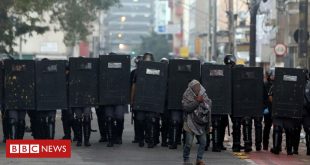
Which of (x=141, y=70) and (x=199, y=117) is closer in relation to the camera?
(x=199, y=117)

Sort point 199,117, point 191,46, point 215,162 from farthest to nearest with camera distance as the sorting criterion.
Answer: point 191,46
point 215,162
point 199,117

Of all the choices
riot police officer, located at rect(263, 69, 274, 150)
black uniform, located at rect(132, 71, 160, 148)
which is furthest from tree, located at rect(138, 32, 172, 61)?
riot police officer, located at rect(263, 69, 274, 150)

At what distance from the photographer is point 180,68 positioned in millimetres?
19891

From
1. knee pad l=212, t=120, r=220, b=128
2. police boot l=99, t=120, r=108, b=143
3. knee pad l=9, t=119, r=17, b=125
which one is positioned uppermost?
knee pad l=9, t=119, r=17, b=125

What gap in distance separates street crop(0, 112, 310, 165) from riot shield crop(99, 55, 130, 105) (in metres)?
1.03

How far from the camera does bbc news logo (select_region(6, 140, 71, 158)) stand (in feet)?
55.4

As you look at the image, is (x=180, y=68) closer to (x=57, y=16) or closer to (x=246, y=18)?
(x=57, y=16)

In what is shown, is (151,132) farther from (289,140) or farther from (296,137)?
(296,137)

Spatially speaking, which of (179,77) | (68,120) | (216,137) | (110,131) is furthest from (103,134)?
(216,137)

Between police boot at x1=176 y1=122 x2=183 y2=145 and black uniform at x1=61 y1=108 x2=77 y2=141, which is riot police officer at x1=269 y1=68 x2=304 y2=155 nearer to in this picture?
police boot at x1=176 y1=122 x2=183 y2=145

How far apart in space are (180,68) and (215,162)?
9.78 feet

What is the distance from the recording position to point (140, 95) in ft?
66.1

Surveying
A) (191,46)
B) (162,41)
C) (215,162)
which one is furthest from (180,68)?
(162,41)

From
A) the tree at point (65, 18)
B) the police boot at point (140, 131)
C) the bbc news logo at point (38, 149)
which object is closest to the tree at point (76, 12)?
the tree at point (65, 18)
